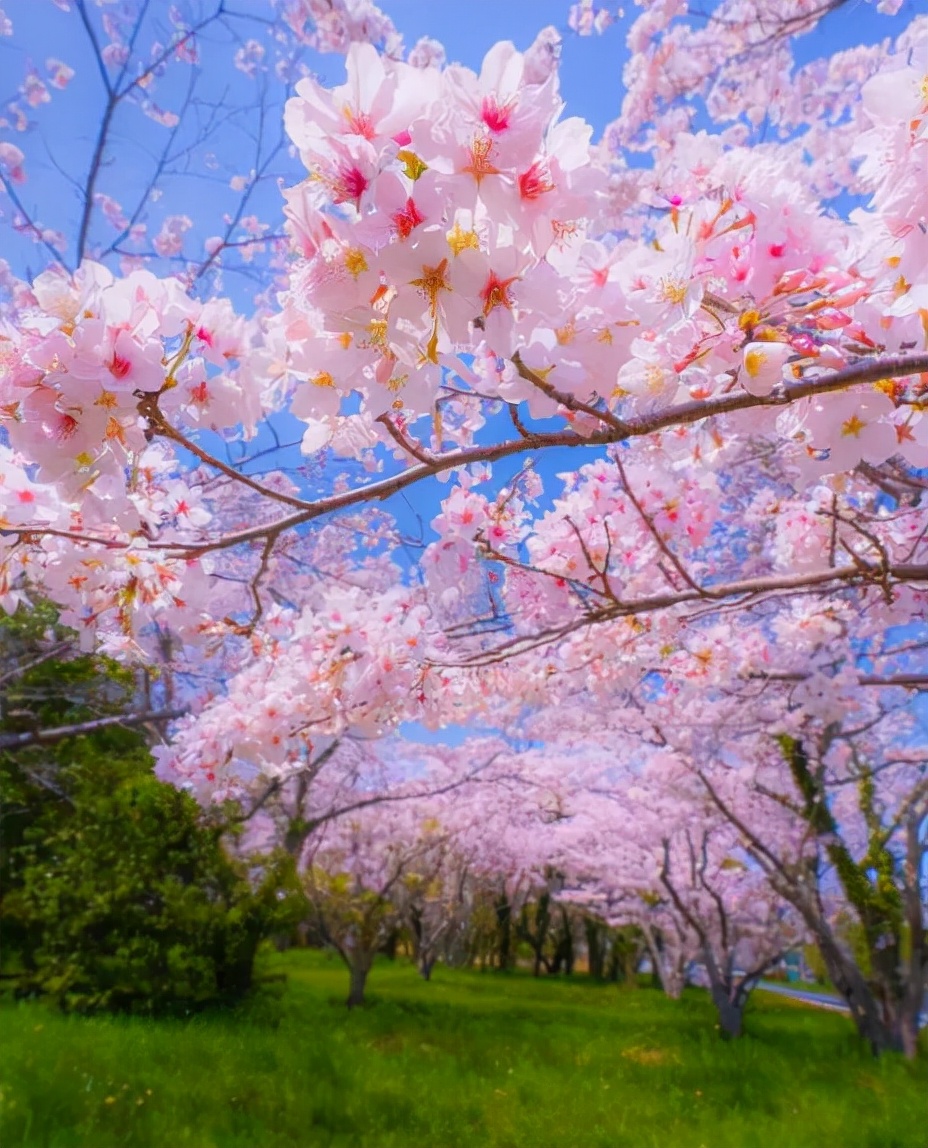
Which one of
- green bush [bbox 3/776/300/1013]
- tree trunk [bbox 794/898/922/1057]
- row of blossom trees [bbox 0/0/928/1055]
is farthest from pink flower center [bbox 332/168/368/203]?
tree trunk [bbox 794/898/922/1057]

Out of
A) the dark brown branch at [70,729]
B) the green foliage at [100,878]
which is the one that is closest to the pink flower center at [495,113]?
Result: the dark brown branch at [70,729]

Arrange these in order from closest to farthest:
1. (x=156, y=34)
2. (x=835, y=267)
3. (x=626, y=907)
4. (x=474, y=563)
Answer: (x=835, y=267), (x=474, y=563), (x=156, y=34), (x=626, y=907)

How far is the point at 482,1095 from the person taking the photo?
8.25 feet

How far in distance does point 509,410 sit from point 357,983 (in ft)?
13.6

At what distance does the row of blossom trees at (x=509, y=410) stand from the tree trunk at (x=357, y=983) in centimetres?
9

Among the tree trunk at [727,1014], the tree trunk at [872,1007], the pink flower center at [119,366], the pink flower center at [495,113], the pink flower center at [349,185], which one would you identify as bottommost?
the tree trunk at [727,1014]

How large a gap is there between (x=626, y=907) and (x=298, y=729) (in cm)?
673

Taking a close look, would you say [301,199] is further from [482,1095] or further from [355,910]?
[355,910]

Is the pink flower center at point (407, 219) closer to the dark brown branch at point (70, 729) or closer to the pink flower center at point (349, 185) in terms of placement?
the pink flower center at point (349, 185)

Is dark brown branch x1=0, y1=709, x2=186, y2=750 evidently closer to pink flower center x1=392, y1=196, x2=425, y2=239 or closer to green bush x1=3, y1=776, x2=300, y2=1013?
green bush x1=3, y1=776, x2=300, y2=1013

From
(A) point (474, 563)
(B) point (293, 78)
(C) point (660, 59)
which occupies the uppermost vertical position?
(C) point (660, 59)

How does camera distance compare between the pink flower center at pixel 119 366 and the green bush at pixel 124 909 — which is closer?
the pink flower center at pixel 119 366

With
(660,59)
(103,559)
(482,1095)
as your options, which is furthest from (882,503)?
(103,559)

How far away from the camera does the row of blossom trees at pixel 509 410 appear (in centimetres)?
49
